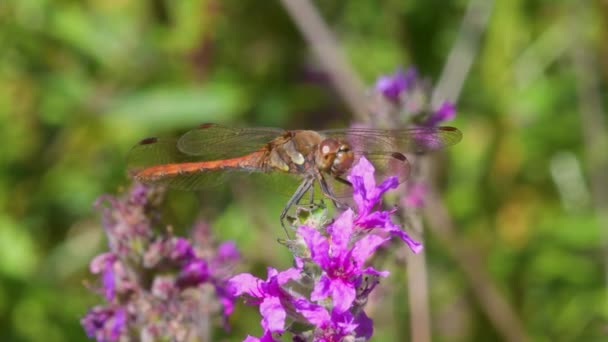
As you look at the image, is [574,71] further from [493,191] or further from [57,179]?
[57,179]

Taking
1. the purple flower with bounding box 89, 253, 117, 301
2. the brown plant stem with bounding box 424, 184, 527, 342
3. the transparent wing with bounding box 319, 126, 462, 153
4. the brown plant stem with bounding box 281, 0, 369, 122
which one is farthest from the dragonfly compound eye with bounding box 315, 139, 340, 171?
the brown plant stem with bounding box 281, 0, 369, 122

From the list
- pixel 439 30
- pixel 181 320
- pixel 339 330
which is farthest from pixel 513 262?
pixel 339 330

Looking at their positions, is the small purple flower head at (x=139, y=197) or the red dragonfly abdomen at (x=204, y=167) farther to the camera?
the red dragonfly abdomen at (x=204, y=167)

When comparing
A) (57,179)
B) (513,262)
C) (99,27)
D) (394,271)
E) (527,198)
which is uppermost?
(99,27)

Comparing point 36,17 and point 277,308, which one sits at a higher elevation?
point 36,17

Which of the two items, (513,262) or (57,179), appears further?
(57,179)

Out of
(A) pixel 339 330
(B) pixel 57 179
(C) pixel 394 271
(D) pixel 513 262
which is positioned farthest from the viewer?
(B) pixel 57 179

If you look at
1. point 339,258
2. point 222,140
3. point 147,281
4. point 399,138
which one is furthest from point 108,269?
point 399,138

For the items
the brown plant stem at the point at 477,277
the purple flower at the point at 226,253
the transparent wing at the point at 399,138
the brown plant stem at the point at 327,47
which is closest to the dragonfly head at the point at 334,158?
the transparent wing at the point at 399,138

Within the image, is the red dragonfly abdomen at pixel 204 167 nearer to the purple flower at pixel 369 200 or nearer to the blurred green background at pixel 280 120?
the purple flower at pixel 369 200
